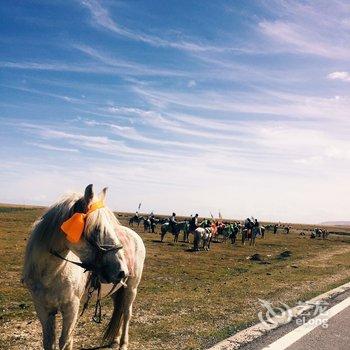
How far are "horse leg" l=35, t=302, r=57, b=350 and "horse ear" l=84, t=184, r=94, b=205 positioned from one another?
5.17 ft

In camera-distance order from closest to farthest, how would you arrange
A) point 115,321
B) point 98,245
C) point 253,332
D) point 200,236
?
point 98,245 → point 115,321 → point 253,332 → point 200,236

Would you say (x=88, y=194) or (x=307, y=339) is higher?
(x=88, y=194)

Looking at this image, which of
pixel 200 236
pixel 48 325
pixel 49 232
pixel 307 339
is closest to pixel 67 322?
pixel 48 325

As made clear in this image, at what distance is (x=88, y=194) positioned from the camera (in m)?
4.64

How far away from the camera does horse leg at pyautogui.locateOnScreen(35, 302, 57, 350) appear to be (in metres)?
5.04

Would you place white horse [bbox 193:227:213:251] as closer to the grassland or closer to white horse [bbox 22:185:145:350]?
the grassland

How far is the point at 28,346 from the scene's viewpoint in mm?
6742

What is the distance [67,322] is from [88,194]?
174 centimetres

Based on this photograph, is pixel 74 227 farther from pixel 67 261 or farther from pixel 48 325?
pixel 48 325

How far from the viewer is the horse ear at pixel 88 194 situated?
4.61 m

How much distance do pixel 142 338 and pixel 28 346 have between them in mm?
1974

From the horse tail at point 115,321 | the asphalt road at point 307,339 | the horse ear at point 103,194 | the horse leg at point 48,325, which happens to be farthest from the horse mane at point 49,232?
the asphalt road at point 307,339

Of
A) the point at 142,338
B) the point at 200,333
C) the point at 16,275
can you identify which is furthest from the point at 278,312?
the point at 16,275

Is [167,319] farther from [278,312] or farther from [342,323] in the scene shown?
[342,323]
